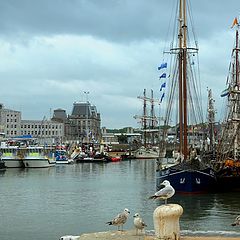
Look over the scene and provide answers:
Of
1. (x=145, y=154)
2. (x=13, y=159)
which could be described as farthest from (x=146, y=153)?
(x=13, y=159)

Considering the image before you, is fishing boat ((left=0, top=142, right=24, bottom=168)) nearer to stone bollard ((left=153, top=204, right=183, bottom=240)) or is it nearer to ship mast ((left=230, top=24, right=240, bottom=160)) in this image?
ship mast ((left=230, top=24, right=240, bottom=160))

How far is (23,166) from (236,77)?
44243 mm

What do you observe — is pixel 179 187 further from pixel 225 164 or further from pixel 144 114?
pixel 144 114

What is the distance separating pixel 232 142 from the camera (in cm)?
4916

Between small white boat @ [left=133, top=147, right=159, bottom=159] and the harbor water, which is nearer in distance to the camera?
the harbor water

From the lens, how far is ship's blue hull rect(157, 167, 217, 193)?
132 ft

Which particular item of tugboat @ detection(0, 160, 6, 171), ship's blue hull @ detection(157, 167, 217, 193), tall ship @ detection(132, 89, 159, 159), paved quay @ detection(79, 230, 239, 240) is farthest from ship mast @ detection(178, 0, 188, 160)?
tall ship @ detection(132, 89, 159, 159)

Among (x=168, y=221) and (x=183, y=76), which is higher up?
(x=183, y=76)

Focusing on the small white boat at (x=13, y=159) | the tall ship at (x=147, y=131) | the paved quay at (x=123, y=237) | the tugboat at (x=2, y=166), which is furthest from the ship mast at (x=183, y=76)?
the tall ship at (x=147, y=131)

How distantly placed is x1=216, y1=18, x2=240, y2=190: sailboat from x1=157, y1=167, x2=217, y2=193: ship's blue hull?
12.0 ft

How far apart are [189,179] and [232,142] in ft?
35.0

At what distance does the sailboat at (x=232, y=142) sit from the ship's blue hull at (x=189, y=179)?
365cm

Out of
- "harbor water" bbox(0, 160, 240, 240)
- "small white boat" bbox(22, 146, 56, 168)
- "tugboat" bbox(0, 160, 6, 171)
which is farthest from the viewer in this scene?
"small white boat" bbox(22, 146, 56, 168)

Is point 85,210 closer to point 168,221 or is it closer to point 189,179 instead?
point 189,179
